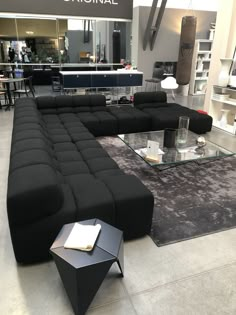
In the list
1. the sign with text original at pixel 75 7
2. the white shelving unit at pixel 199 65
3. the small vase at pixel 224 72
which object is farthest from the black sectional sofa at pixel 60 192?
the white shelving unit at pixel 199 65

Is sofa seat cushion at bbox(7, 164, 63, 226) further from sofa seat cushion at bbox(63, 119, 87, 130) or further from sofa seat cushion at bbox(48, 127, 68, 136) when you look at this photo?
sofa seat cushion at bbox(63, 119, 87, 130)

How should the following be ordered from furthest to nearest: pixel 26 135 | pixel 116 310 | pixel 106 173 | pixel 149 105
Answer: pixel 149 105
pixel 26 135
pixel 106 173
pixel 116 310

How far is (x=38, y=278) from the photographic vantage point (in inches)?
75.2

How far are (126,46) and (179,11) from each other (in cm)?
214

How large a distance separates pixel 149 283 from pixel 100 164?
1.31 m

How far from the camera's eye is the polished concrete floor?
5.53 ft

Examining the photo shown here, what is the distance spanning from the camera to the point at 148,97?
18.7 ft

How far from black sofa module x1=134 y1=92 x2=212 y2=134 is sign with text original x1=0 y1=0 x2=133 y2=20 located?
4.15m

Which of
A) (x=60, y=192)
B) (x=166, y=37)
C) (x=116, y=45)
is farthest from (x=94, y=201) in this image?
(x=166, y=37)

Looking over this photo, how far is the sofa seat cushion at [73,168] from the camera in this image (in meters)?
2.63

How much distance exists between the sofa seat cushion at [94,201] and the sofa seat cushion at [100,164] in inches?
16.7

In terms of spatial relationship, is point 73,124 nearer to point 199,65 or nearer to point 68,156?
point 68,156

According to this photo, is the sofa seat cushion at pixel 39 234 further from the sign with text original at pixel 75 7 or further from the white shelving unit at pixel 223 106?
the sign with text original at pixel 75 7

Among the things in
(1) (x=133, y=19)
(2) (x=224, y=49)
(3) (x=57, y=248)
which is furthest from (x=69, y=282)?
(1) (x=133, y=19)
